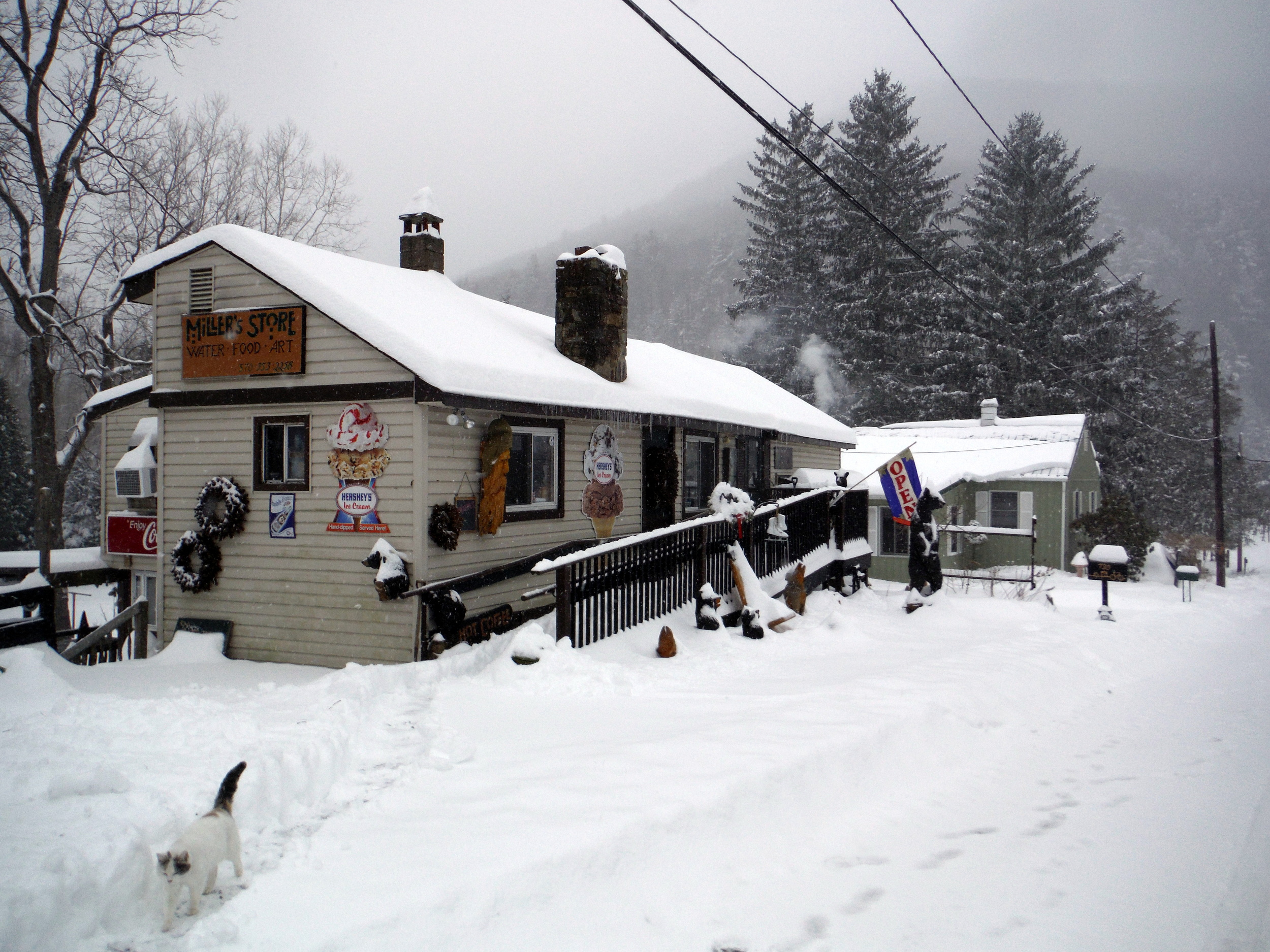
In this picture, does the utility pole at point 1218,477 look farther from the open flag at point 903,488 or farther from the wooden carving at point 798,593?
the wooden carving at point 798,593

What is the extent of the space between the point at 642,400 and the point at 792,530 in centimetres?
309

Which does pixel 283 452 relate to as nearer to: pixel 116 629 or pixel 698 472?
pixel 116 629

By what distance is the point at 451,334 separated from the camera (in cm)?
1020

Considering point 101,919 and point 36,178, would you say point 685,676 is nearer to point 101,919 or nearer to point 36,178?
point 101,919

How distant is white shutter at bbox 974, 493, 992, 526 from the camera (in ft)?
82.0

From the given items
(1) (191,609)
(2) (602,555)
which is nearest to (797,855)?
(2) (602,555)

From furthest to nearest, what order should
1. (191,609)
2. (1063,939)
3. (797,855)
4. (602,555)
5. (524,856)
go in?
(191,609)
(602,555)
(797,855)
(524,856)
(1063,939)

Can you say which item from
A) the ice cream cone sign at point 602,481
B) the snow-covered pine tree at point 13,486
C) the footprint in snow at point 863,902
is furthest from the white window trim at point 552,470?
the snow-covered pine tree at point 13,486

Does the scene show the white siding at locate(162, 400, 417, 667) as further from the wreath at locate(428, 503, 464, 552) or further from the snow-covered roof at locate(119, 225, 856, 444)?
the snow-covered roof at locate(119, 225, 856, 444)

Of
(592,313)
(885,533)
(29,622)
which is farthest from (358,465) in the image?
(885,533)

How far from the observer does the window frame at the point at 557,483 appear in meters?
10.6

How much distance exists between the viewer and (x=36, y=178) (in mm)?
18500

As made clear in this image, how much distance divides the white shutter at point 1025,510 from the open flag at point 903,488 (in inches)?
553

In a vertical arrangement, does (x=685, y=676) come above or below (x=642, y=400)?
below
